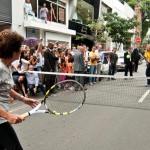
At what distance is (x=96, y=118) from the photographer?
793 cm

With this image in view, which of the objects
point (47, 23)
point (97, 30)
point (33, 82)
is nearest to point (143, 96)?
point (33, 82)

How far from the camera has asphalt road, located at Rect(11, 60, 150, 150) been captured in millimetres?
5768

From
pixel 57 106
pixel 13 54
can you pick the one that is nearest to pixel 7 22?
pixel 57 106

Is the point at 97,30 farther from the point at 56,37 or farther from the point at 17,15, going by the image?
the point at 17,15

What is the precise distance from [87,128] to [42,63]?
6.25m

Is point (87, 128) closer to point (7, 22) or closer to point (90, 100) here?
point (90, 100)

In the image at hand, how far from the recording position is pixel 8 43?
10.8 feet

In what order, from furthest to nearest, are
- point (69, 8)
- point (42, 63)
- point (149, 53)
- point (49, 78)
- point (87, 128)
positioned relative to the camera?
point (69, 8) < point (149, 53) < point (42, 63) < point (49, 78) < point (87, 128)

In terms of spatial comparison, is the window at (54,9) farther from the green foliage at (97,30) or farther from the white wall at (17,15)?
the green foliage at (97,30)

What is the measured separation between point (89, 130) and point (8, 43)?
150 inches

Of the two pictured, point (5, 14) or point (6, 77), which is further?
point (5, 14)

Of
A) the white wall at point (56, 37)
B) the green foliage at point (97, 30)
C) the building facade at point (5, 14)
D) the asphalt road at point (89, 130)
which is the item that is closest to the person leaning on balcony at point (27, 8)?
the building facade at point (5, 14)

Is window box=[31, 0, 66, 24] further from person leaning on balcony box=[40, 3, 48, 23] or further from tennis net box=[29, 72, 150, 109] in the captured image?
tennis net box=[29, 72, 150, 109]

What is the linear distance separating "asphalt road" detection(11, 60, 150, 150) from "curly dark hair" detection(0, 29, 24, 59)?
261 centimetres
